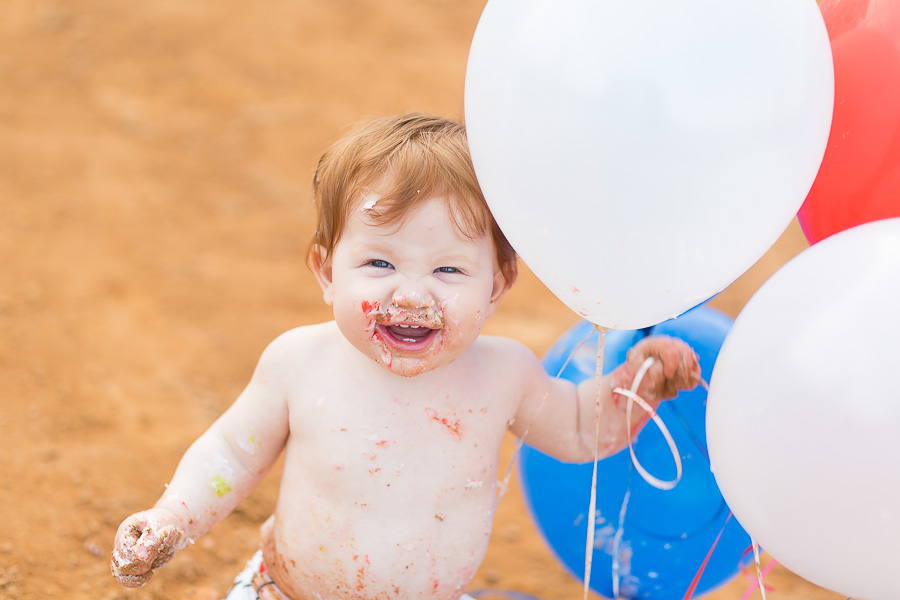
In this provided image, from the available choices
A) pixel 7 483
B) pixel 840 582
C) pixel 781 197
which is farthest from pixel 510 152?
pixel 7 483

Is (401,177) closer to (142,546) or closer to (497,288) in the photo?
(497,288)

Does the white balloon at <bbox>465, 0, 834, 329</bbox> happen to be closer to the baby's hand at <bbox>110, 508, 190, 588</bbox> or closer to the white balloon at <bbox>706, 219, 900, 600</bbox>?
the white balloon at <bbox>706, 219, 900, 600</bbox>

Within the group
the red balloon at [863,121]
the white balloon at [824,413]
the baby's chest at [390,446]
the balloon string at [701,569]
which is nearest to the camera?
the white balloon at [824,413]

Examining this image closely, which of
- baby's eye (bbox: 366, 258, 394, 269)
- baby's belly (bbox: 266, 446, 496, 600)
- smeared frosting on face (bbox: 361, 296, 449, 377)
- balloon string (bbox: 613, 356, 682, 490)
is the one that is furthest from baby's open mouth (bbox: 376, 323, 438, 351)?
balloon string (bbox: 613, 356, 682, 490)

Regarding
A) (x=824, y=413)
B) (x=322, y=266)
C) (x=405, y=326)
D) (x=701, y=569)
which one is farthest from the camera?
(x=701, y=569)

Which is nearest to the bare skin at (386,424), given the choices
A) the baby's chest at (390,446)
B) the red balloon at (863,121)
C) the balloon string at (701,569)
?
the baby's chest at (390,446)

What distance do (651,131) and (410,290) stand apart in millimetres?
518

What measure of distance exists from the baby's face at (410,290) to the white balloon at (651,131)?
0.23 metres

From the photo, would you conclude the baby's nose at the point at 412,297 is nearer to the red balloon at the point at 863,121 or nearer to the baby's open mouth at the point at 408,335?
the baby's open mouth at the point at 408,335

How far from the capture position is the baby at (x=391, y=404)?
5.17 feet

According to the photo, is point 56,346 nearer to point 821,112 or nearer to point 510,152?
point 510,152

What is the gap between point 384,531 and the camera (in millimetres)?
1682

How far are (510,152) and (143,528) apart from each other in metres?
0.92

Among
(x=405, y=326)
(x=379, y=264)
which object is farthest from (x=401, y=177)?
(x=405, y=326)
